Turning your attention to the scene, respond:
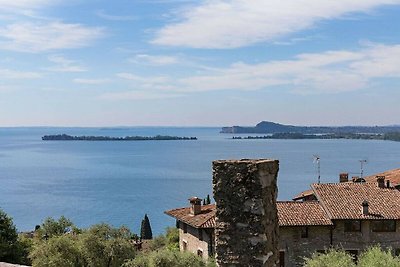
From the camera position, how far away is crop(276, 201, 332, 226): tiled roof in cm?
2825

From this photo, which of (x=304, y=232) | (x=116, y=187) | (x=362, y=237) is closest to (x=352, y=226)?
(x=362, y=237)

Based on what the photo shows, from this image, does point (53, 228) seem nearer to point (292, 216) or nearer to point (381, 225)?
point (292, 216)

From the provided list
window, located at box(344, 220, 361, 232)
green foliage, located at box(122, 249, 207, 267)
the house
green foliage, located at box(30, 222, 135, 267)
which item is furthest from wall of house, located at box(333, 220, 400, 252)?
green foliage, located at box(30, 222, 135, 267)

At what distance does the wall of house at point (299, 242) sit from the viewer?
28328 mm

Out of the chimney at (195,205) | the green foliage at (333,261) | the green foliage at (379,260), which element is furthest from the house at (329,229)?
the green foliage at (379,260)

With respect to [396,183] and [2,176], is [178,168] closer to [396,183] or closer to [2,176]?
[2,176]

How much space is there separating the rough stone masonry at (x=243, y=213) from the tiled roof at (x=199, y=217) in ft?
67.9

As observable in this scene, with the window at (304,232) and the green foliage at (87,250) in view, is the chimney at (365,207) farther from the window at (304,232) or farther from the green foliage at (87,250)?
the green foliage at (87,250)

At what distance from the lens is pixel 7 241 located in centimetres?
2717

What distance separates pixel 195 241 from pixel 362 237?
363 inches

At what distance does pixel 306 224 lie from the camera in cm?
2822

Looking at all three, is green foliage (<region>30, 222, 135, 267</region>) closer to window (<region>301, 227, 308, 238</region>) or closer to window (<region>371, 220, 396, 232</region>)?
window (<region>301, 227, 308, 238</region>)

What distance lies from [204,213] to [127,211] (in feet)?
237

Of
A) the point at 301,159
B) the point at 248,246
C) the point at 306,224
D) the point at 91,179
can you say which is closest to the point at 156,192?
the point at 91,179
